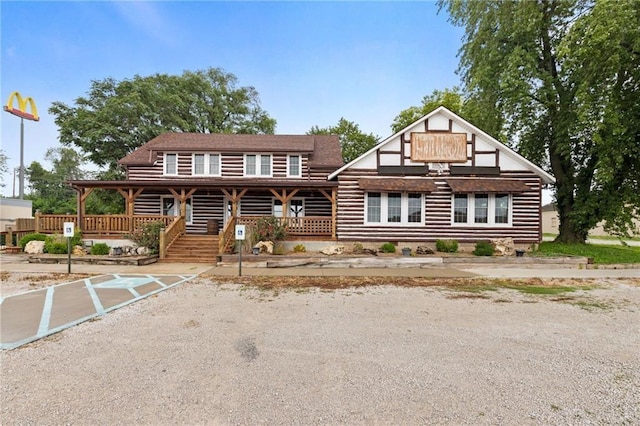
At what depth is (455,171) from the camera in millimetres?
14531

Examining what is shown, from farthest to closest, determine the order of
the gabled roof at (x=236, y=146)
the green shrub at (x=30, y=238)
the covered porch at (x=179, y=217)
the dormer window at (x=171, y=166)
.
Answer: the dormer window at (x=171, y=166) → the gabled roof at (x=236, y=146) → the covered porch at (x=179, y=217) → the green shrub at (x=30, y=238)

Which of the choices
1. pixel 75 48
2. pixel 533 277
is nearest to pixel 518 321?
pixel 533 277

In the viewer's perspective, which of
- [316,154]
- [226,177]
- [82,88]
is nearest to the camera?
[226,177]

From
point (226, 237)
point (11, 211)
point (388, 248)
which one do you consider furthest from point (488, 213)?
point (11, 211)

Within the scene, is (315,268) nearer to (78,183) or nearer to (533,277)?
(533,277)

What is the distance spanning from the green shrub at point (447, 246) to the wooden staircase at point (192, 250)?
10.6m

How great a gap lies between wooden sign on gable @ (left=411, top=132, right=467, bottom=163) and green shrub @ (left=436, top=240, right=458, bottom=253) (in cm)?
420

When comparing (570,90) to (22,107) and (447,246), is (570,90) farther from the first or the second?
(22,107)

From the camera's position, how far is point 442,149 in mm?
14594

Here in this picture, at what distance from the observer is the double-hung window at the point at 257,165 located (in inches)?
736

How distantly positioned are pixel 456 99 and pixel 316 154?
1965 centimetres

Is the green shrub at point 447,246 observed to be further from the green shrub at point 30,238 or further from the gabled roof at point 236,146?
the green shrub at point 30,238

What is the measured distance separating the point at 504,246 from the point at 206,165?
17.9 metres

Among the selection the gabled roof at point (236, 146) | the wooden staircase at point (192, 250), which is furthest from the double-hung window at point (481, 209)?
the wooden staircase at point (192, 250)
